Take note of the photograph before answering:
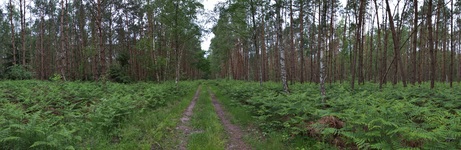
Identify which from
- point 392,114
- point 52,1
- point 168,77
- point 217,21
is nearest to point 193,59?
point 168,77

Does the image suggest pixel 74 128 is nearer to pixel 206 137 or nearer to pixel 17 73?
pixel 206 137

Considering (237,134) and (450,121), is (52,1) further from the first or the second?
(450,121)

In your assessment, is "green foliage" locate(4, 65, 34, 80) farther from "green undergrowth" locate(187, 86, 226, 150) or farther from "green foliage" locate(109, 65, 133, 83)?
"green undergrowth" locate(187, 86, 226, 150)

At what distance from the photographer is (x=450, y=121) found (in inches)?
164

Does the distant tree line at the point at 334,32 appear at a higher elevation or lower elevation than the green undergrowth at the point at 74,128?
higher

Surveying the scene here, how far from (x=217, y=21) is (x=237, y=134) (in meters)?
16.3

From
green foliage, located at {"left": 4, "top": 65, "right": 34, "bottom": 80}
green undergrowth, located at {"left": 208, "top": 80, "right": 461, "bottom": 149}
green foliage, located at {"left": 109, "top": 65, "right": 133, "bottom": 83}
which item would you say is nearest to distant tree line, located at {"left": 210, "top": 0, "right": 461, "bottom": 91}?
green undergrowth, located at {"left": 208, "top": 80, "right": 461, "bottom": 149}

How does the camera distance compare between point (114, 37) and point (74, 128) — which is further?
point (114, 37)

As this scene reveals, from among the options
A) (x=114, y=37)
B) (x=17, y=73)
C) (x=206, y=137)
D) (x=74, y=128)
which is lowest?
(x=206, y=137)

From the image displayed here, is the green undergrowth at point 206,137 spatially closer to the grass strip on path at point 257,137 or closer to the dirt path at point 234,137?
the dirt path at point 234,137

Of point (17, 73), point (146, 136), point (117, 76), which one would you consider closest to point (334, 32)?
point (117, 76)

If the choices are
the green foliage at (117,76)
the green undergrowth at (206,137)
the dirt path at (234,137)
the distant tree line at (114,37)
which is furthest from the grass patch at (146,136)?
the green foliage at (117,76)

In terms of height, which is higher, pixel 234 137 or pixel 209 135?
pixel 209 135

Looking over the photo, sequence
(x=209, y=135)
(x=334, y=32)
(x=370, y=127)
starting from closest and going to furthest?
(x=370, y=127) < (x=209, y=135) < (x=334, y=32)
